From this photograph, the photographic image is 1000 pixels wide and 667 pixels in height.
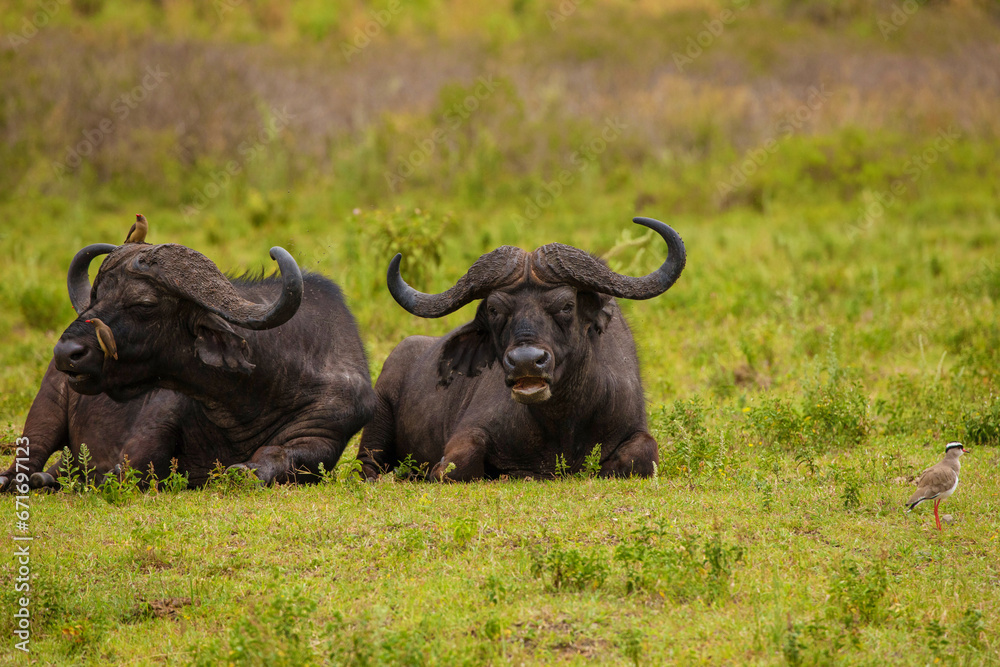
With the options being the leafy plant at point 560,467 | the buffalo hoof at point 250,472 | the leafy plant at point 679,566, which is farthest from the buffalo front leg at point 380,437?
the leafy plant at point 679,566

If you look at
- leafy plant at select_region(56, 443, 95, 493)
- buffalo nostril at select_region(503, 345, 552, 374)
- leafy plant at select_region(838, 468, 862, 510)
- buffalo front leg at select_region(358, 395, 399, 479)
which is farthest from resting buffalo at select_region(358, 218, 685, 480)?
leafy plant at select_region(56, 443, 95, 493)

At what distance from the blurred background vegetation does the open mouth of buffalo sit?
216 cm

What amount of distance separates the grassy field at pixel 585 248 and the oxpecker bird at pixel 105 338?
81cm

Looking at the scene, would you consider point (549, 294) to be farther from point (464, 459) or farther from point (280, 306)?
point (280, 306)

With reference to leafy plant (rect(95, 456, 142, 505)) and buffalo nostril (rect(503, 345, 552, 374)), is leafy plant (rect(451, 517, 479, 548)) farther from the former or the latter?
leafy plant (rect(95, 456, 142, 505))

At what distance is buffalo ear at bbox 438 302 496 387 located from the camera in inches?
302

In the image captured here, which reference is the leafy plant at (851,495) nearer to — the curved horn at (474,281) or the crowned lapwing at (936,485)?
the crowned lapwing at (936,485)

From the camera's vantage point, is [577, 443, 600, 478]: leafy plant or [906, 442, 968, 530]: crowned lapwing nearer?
[906, 442, 968, 530]: crowned lapwing

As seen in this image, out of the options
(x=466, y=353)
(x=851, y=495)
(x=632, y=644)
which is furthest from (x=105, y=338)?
(x=851, y=495)

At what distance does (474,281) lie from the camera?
7223 millimetres

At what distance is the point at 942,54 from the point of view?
24.4 metres

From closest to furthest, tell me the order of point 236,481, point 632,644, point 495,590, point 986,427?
1. point 632,644
2. point 495,590
3. point 236,481
4. point 986,427

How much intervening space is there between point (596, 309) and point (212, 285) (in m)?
2.38

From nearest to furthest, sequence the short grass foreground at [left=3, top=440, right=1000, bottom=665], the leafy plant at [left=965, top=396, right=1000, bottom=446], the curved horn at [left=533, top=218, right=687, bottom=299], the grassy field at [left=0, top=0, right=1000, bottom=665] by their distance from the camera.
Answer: the short grass foreground at [left=3, top=440, right=1000, bottom=665] → the grassy field at [left=0, top=0, right=1000, bottom=665] → the curved horn at [left=533, top=218, right=687, bottom=299] → the leafy plant at [left=965, top=396, right=1000, bottom=446]
